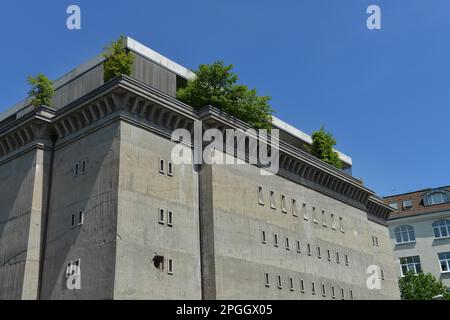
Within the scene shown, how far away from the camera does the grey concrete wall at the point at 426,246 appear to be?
67375mm

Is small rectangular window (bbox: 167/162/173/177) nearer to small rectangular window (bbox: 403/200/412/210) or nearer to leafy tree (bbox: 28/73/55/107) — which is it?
leafy tree (bbox: 28/73/55/107)

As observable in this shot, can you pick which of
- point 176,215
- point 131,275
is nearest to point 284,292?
point 176,215

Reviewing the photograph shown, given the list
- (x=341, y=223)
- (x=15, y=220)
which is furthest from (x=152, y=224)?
(x=341, y=223)

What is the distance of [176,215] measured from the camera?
109ft

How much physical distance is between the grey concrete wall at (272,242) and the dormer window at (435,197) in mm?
23899

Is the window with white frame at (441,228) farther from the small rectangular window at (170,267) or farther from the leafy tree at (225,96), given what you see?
the small rectangular window at (170,267)

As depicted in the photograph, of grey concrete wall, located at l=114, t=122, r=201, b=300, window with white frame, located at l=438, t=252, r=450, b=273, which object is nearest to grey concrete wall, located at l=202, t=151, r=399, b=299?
grey concrete wall, located at l=114, t=122, r=201, b=300

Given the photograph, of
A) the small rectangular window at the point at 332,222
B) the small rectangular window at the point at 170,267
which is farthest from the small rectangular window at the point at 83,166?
the small rectangular window at the point at 332,222

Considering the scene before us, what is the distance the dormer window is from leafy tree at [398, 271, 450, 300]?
515 inches

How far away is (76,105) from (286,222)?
18.0 m

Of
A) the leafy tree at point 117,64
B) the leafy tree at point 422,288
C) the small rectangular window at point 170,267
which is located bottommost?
the small rectangular window at point 170,267

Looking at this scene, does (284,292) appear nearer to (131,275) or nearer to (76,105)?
(131,275)

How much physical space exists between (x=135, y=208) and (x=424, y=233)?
5024 cm
